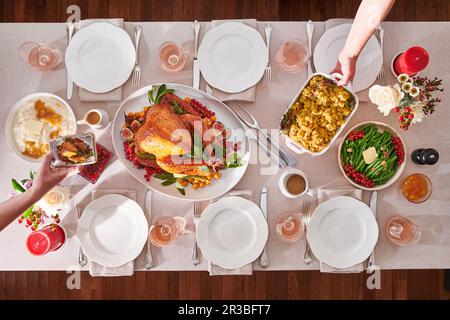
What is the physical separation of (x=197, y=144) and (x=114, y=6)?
1.27m

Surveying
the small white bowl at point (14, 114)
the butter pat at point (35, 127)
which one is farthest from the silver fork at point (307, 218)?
the butter pat at point (35, 127)

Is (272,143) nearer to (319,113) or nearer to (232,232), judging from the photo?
(319,113)

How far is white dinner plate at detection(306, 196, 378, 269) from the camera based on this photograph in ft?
4.59

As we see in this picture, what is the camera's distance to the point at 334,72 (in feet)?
4.55

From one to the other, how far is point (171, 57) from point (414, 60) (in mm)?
889

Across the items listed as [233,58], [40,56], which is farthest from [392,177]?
[40,56]

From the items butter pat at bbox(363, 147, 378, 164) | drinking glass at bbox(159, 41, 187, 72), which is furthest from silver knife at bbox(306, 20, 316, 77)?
drinking glass at bbox(159, 41, 187, 72)

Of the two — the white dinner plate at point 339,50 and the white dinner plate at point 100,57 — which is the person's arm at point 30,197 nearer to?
the white dinner plate at point 100,57

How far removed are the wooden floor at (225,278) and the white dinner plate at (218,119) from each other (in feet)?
2.95

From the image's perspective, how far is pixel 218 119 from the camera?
1.45 metres

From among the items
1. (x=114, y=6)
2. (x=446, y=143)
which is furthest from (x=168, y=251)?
(x=114, y=6)

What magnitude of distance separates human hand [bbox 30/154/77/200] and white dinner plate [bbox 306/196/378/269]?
0.92 m

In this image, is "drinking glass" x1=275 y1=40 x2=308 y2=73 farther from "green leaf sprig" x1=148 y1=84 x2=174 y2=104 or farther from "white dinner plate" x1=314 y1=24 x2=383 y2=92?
"green leaf sprig" x1=148 y1=84 x2=174 y2=104
